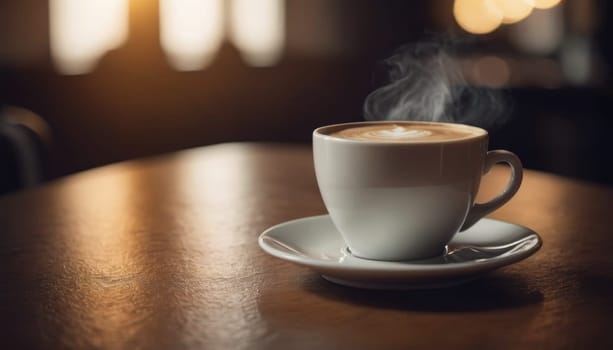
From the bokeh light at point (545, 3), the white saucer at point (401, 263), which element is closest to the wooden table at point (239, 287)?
the white saucer at point (401, 263)

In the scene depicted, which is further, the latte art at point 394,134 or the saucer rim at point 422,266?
the latte art at point 394,134

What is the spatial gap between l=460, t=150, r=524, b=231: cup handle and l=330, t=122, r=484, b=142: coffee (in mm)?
27

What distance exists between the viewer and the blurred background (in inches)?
125

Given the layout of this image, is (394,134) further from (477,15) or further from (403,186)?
(477,15)

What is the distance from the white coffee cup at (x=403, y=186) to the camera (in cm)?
60

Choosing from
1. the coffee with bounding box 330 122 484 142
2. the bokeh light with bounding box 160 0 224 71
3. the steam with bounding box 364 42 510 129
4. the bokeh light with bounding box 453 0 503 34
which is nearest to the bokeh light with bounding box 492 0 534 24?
the bokeh light with bounding box 453 0 503 34

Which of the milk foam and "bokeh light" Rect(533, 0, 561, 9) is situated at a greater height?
"bokeh light" Rect(533, 0, 561, 9)

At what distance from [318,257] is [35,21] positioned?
2718 millimetres

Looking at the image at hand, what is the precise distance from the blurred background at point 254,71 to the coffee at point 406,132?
2162mm

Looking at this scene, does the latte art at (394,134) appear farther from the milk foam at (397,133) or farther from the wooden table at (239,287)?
the wooden table at (239,287)

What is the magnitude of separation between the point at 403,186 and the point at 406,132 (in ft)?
0.29

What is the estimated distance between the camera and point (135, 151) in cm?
349

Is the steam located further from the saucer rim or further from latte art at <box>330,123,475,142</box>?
the saucer rim

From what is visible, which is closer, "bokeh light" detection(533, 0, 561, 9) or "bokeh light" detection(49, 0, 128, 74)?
"bokeh light" detection(49, 0, 128, 74)
